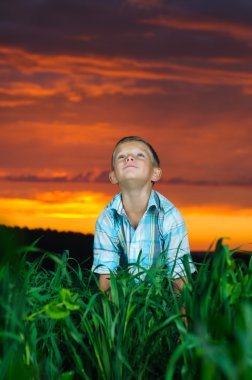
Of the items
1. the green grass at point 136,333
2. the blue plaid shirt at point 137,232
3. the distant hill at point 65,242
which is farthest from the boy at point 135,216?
the distant hill at point 65,242

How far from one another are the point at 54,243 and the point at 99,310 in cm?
481

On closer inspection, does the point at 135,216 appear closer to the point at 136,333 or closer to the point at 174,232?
the point at 174,232

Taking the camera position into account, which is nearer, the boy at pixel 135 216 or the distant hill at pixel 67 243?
the boy at pixel 135 216

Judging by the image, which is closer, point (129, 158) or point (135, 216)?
point (129, 158)

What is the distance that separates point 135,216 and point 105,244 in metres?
0.32

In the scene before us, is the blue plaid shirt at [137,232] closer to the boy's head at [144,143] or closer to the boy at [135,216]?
the boy at [135,216]

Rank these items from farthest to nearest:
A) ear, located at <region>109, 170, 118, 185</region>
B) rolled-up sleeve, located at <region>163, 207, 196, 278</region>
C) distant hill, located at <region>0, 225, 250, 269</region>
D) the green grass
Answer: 1. distant hill, located at <region>0, 225, 250, 269</region>
2. ear, located at <region>109, 170, 118, 185</region>
3. rolled-up sleeve, located at <region>163, 207, 196, 278</region>
4. the green grass

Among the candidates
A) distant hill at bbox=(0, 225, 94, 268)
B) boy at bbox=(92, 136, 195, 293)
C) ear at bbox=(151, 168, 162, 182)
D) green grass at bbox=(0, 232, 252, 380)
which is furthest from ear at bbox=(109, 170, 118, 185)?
distant hill at bbox=(0, 225, 94, 268)

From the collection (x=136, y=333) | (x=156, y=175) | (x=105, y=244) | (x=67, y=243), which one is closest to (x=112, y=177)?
(x=156, y=175)

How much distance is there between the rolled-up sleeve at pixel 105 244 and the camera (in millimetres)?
4023

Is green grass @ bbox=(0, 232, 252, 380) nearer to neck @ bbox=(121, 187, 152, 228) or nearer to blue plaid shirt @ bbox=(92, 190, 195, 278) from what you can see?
blue plaid shirt @ bbox=(92, 190, 195, 278)

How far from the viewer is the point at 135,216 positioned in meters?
4.29

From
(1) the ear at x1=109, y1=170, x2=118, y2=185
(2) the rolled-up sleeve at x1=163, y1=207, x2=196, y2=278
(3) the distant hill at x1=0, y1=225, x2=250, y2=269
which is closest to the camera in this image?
(2) the rolled-up sleeve at x1=163, y1=207, x2=196, y2=278

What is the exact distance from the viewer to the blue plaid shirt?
4.05m
